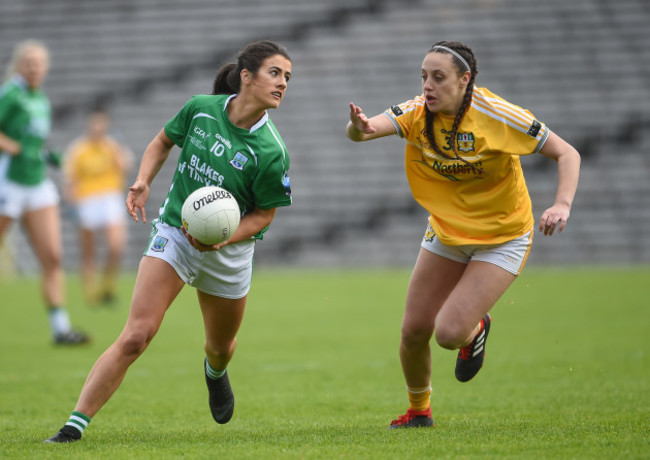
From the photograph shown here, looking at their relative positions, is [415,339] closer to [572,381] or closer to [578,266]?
[572,381]

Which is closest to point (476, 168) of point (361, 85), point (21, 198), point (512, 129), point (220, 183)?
point (512, 129)

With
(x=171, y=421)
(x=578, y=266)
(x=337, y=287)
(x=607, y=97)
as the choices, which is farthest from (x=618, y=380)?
(x=607, y=97)

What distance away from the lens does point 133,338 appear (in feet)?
15.7

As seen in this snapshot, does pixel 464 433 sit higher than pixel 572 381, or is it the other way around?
pixel 464 433

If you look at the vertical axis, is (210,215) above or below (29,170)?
above

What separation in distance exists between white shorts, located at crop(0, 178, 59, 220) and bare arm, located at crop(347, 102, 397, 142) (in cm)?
480

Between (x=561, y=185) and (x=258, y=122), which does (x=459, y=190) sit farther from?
(x=258, y=122)

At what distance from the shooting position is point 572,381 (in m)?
7.00

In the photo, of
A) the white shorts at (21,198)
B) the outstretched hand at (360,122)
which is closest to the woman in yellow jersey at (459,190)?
the outstretched hand at (360,122)

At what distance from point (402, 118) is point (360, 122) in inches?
12.1

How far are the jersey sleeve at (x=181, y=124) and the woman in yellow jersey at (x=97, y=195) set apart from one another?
7.96m

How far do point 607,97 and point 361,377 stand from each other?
47.9ft

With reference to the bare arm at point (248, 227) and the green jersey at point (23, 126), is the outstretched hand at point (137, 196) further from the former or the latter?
the green jersey at point (23, 126)

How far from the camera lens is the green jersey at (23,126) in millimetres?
9078
